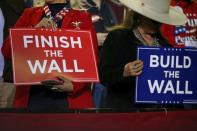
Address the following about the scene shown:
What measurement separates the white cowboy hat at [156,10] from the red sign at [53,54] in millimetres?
259

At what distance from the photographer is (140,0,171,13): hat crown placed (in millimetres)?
2254

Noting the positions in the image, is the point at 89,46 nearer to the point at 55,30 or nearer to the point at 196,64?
the point at 55,30

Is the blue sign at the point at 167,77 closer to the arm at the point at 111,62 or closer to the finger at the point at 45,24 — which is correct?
the arm at the point at 111,62

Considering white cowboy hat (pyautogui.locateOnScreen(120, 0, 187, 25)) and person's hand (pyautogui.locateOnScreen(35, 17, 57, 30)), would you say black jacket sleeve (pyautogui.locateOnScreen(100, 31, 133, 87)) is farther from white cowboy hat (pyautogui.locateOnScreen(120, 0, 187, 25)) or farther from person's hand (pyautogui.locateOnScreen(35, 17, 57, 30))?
person's hand (pyautogui.locateOnScreen(35, 17, 57, 30))

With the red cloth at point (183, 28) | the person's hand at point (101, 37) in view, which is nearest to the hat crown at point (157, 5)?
the red cloth at point (183, 28)

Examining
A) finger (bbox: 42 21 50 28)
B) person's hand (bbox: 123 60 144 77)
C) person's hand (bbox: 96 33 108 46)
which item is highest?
finger (bbox: 42 21 50 28)

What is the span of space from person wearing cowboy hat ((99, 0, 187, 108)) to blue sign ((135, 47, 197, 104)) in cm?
9

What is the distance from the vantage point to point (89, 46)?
213 centimetres

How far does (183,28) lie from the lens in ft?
9.43

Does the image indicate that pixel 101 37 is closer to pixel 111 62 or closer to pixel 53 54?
pixel 111 62

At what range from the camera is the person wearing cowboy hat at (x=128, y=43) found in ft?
7.19

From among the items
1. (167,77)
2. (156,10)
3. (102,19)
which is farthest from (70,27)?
(102,19)

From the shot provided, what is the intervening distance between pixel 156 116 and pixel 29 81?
52 cm

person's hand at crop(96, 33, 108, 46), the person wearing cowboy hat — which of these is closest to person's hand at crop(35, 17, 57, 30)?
the person wearing cowboy hat
